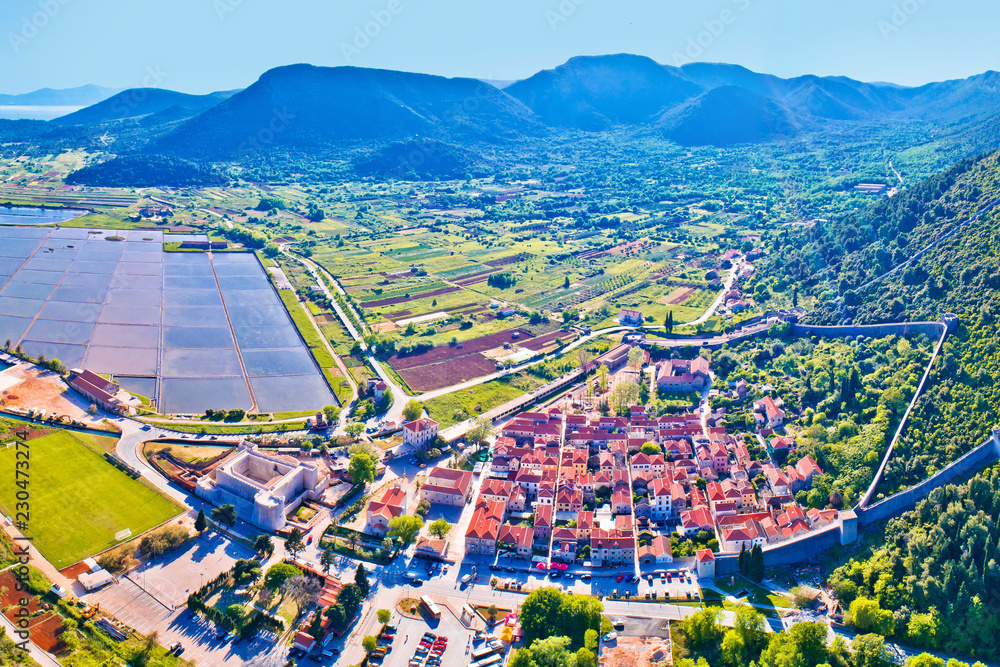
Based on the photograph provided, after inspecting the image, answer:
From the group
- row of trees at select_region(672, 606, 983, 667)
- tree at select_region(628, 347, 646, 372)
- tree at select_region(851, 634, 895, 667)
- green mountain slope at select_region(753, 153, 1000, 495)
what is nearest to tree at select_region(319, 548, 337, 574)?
row of trees at select_region(672, 606, 983, 667)

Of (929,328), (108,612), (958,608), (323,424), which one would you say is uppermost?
(929,328)

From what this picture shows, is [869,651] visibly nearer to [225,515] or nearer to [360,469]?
[360,469]

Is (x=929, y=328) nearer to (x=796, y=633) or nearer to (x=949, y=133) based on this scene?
(x=796, y=633)

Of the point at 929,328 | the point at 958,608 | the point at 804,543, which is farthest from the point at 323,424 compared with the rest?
the point at 929,328

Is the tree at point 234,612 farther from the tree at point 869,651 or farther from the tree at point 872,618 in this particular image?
the tree at point 872,618

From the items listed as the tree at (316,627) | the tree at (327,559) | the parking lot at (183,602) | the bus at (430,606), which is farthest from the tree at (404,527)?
the parking lot at (183,602)
